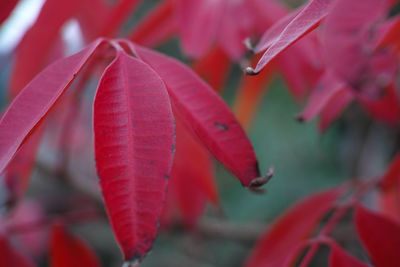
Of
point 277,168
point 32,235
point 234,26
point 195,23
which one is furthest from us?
point 277,168

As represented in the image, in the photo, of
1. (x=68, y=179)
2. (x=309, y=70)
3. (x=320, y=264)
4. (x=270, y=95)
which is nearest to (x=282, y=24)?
(x=309, y=70)

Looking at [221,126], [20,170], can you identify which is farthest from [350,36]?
[20,170]

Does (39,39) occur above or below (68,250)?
above

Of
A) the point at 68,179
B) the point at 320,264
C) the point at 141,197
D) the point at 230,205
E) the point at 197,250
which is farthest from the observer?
the point at 230,205

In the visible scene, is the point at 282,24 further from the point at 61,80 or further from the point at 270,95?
the point at 270,95

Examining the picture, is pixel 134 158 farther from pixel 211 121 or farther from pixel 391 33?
pixel 391 33

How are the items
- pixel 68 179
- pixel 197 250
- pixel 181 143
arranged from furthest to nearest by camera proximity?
pixel 197 250 → pixel 68 179 → pixel 181 143
